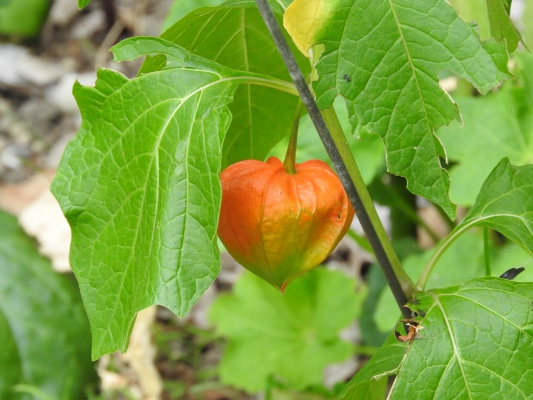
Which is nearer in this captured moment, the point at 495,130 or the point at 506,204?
the point at 506,204

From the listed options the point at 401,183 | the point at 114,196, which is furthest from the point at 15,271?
the point at 114,196

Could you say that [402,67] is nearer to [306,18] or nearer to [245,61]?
[306,18]

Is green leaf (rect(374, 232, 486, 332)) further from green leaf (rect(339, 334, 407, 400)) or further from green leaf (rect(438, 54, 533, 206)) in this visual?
green leaf (rect(339, 334, 407, 400))

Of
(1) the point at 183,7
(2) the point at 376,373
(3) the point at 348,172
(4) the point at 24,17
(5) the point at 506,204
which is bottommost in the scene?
(2) the point at 376,373

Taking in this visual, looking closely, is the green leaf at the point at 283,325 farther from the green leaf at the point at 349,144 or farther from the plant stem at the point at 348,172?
the plant stem at the point at 348,172

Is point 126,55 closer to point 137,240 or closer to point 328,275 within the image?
point 137,240

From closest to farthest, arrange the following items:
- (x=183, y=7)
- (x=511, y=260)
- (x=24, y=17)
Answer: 1. (x=511, y=260)
2. (x=183, y=7)
3. (x=24, y=17)

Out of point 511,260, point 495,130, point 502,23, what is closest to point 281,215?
point 502,23

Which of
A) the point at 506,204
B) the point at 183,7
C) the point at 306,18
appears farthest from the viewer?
the point at 183,7
